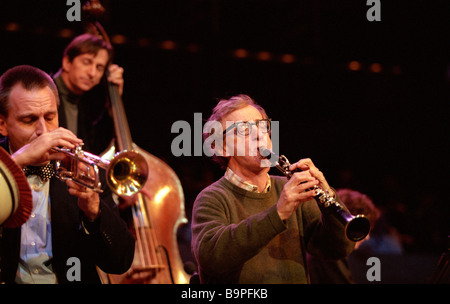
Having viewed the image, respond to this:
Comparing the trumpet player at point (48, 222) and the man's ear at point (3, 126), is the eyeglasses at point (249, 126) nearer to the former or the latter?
the trumpet player at point (48, 222)

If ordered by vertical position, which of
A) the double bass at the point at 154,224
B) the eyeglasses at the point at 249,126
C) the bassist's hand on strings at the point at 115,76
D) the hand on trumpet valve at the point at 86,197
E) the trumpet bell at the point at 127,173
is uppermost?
the bassist's hand on strings at the point at 115,76

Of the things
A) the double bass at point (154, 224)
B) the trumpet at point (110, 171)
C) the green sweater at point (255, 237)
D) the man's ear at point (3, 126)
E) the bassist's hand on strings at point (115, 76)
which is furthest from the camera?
the bassist's hand on strings at point (115, 76)

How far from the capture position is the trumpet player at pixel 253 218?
6.60ft

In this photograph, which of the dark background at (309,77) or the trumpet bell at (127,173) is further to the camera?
the dark background at (309,77)

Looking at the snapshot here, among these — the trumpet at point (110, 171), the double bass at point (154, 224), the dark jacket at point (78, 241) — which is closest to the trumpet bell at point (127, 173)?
the trumpet at point (110, 171)

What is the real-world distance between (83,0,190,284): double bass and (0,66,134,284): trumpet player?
52 cm

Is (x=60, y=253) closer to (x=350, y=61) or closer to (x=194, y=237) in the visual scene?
(x=194, y=237)

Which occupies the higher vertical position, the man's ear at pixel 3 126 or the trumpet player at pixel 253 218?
the man's ear at pixel 3 126

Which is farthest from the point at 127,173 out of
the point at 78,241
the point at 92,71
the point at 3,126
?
the point at 92,71

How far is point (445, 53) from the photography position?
6.64 metres

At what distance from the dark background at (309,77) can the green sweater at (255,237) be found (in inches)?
132

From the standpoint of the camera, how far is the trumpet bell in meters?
2.21

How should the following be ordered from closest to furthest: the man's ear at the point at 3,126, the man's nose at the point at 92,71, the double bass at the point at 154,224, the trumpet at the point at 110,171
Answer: the trumpet at the point at 110,171
the man's ear at the point at 3,126
the double bass at the point at 154,224
the man's nose at the point at 92,71
